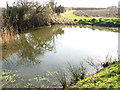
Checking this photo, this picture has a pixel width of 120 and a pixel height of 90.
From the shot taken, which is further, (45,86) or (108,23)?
(108,23)

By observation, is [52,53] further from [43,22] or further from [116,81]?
[43,22]

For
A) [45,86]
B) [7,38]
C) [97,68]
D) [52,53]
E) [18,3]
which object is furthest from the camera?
[18,3]

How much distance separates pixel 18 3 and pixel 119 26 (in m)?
12.9

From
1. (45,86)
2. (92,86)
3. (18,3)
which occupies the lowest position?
(45,86)

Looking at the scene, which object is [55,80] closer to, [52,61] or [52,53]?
[52,61]

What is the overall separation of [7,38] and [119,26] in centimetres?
1378

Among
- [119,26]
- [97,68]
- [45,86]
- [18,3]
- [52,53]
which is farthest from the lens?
[119,26]

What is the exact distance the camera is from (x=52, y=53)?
6.68 meters

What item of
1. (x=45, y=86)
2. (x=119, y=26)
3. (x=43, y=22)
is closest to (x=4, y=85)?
(x=45, y=86)

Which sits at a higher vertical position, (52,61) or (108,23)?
(108,23)

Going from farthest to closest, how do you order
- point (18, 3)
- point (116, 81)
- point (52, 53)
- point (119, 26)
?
point (119, 26)
point (18, 3)
point (52, 53)
point (116, 81)

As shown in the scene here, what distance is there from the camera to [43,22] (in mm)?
15641

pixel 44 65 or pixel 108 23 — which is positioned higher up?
pixel 108 23

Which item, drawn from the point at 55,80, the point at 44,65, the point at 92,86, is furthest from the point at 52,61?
the point at 92,86
